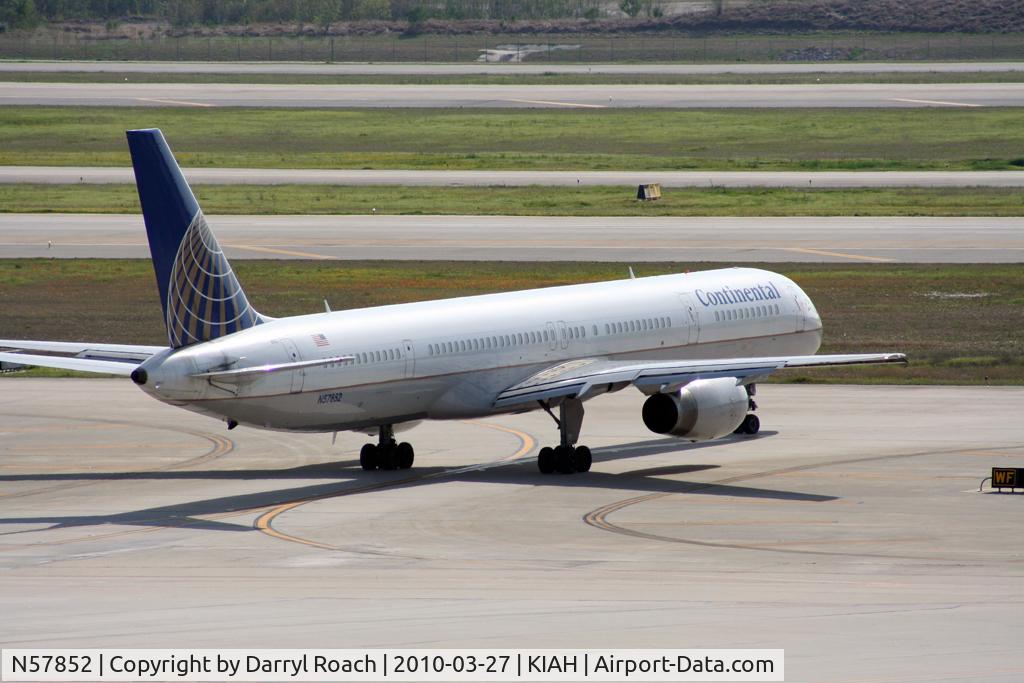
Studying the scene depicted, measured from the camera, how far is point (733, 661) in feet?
68.6

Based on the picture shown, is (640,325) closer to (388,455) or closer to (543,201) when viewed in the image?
(388,455)

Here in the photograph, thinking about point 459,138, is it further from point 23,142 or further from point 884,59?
point 884,59

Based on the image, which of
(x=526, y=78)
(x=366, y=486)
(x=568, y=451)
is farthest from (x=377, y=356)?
(x=526, y=78)

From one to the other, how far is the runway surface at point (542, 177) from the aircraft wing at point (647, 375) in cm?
6814

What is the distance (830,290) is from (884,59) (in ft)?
424

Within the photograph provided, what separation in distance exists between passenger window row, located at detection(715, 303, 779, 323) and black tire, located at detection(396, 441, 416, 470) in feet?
34.5

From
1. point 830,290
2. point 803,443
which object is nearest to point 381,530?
point 803,443

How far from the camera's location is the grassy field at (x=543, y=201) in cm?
9638

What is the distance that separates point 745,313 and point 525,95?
114737mm

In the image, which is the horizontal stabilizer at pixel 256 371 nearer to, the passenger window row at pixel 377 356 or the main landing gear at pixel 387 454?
the passenger window row at pixel 377 356

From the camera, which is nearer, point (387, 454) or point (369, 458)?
point (387, 454)

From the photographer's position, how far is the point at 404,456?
130 feet

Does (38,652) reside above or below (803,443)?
above
